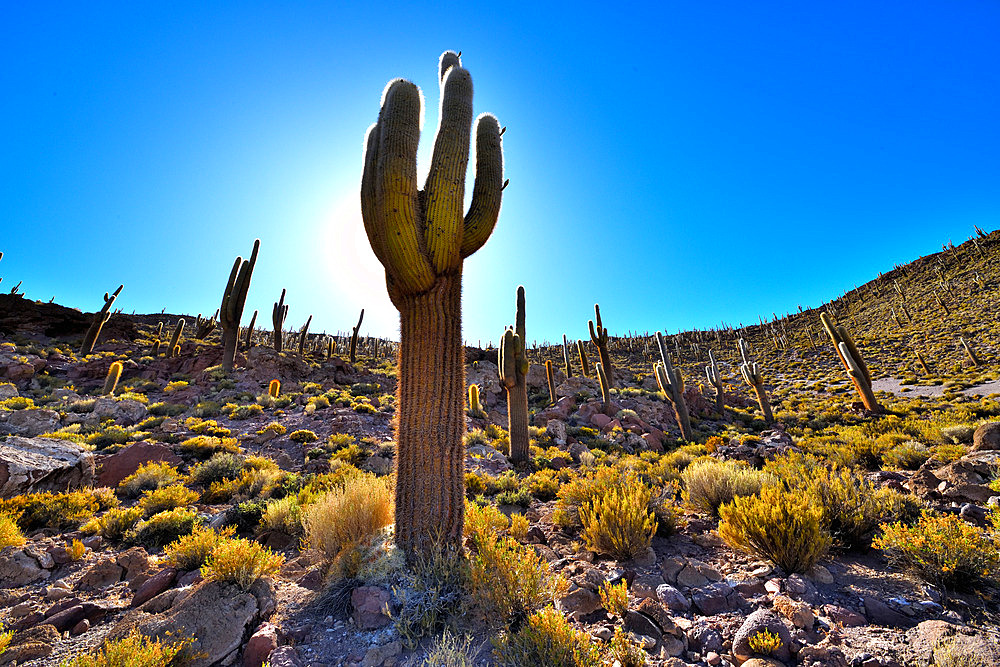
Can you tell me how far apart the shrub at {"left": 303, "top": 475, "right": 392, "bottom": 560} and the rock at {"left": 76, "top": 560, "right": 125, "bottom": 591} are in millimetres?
2022

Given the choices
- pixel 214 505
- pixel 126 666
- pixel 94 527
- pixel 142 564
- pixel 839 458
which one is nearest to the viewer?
pixel 126 666

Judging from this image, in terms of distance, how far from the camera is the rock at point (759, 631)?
2.99m

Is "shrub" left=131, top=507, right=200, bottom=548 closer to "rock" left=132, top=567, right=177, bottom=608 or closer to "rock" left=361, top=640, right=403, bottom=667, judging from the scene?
"rock" left=132, top=567, right=177, bottom=608

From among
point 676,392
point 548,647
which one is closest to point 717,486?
point 548,647

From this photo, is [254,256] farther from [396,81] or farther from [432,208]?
[432,208]

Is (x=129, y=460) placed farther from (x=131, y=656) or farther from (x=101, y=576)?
(x=131, y=656)

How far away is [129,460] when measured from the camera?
8.45m

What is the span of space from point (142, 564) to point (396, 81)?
23.2ft

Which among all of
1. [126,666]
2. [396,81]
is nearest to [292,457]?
[126,666]

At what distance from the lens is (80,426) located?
11.7 m

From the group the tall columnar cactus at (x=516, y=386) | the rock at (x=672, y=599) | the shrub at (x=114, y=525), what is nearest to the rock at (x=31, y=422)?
the shrub at (x=114, y=525)

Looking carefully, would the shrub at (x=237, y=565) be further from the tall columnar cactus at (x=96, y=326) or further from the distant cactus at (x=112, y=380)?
the tall columnar cactus at (x=96, y=326)

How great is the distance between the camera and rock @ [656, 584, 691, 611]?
3703mm

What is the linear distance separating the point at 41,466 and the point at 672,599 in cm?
992
